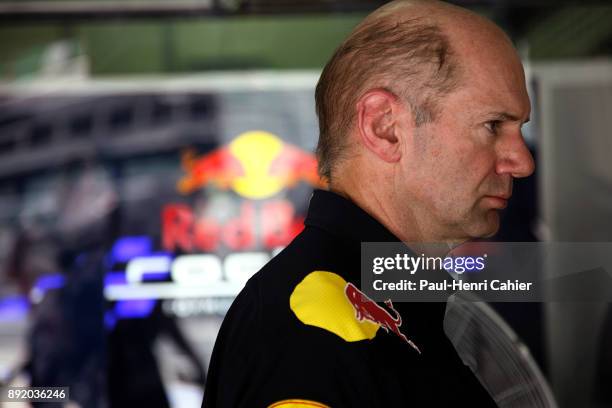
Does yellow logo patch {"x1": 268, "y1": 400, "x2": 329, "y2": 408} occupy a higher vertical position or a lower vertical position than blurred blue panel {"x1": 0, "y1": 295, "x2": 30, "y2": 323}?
higher

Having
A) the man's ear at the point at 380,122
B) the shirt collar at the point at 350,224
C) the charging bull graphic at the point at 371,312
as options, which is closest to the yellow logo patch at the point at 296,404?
the charging bull graphic at the point at 371,312

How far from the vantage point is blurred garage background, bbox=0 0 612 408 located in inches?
92.6

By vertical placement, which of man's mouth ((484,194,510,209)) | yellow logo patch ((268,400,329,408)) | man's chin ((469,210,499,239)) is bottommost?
yellow logo patch ((268,400,329,408))

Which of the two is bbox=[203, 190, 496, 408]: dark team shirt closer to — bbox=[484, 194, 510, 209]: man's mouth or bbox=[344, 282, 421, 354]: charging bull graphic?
bbox=[344, 282, 421, 354]: charging bull graphic

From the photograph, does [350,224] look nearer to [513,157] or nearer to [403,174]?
[403,174]

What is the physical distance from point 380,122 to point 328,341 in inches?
10.8

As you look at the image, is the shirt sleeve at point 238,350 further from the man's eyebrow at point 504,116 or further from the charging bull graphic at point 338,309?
the man's eyebrow at point 504,116

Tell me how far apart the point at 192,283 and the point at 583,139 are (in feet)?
3.98

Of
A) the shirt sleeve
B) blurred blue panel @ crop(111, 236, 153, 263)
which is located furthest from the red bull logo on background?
the shirt sleeve

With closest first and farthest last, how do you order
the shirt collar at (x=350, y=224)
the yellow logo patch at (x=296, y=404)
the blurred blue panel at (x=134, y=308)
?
1. the yellow logo patch at (x=296, y=404)
2. the shirt collar at (x=350, y=224)
3. the blurred blue panel at (x=134, y=308)

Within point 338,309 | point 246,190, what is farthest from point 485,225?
point 246,190

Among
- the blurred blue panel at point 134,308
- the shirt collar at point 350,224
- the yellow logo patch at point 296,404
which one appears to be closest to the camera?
the yellow logo patch at point 296,404

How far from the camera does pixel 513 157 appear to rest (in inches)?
39.0

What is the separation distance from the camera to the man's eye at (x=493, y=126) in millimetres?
964
